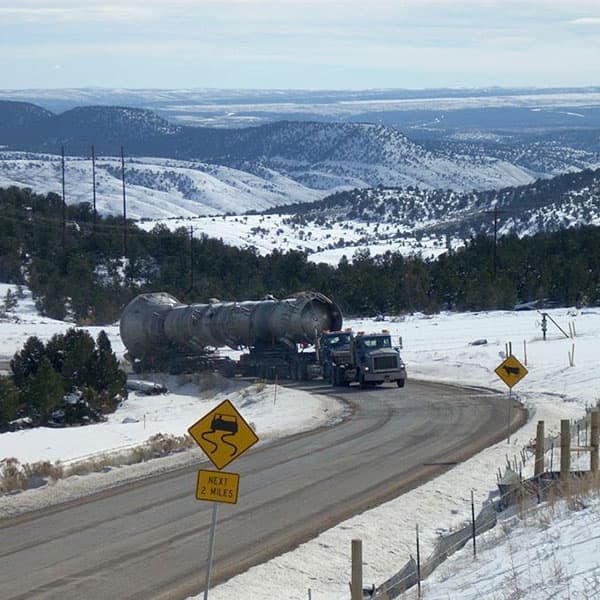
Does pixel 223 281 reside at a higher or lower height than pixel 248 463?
lower

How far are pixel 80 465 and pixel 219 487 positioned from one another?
12161 millimetres

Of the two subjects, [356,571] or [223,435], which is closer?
[356,571]

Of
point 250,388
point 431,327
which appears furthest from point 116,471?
point 431,327

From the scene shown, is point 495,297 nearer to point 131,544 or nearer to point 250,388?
point 250,388

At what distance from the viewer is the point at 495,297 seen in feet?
260

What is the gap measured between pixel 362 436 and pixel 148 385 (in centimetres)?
1837

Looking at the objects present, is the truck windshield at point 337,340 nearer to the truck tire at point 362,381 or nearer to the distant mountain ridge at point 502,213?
the truck tire at point 362,381

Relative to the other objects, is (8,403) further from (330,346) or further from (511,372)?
(330,346)

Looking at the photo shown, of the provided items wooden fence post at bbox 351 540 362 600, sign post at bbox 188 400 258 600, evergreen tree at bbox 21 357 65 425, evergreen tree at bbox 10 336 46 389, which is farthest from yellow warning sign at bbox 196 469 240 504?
evergreen tree at bbox 10 336 46 389

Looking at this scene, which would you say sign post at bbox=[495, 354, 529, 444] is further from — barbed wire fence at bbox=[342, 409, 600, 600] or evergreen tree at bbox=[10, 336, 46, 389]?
evergreen tree at bbox=[10, 336, 46, 389]

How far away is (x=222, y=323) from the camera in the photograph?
55406 mm

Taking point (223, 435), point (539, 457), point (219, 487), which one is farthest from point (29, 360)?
point (219, 487)

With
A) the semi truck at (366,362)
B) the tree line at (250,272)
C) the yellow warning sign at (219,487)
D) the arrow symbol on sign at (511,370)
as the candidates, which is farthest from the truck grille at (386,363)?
the yellow warning sign at (219,487)

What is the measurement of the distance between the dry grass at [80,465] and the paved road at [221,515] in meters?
1.43
